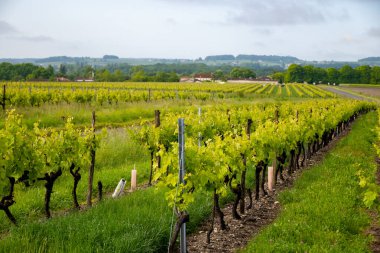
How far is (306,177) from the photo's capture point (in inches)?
437

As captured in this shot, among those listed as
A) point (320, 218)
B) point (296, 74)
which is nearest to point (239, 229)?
point (320, 218)

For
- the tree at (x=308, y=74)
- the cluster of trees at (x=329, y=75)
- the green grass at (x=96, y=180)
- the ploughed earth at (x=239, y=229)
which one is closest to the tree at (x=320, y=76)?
the cluster of trees at (x=329, y=75)

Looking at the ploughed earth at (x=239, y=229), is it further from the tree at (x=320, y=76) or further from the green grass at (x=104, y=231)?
the tree at (x=320, y=76)

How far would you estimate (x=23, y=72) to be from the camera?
9925cm

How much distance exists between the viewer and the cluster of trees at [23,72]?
94775 millimetres

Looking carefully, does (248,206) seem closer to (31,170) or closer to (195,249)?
(195,249)

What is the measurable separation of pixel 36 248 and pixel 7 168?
165cm

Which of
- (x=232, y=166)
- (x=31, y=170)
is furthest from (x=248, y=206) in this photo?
(x=31, y=170)

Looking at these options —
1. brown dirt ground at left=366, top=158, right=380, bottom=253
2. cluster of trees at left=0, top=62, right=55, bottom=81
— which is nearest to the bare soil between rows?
brown dirt ground at left=366, top=158, right=380, bottom=253

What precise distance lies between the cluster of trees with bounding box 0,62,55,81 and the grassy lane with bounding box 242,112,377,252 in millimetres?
90649

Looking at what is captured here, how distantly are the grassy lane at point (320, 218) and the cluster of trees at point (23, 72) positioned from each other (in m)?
90.6

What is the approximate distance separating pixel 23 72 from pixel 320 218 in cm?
10340

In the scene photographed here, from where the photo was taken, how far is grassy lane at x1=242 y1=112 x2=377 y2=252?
6278mm

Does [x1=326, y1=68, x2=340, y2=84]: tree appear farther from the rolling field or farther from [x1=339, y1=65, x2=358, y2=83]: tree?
the rolling field
